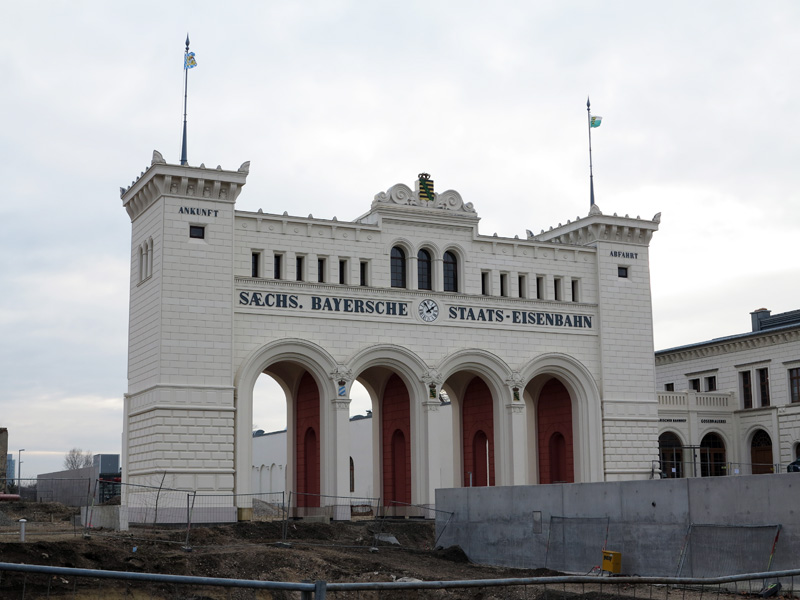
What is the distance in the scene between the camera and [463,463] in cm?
4859

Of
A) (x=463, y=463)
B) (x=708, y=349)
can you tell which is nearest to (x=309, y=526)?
(x=463, y=463)

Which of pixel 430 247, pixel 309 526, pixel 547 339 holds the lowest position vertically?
pixel 309 526

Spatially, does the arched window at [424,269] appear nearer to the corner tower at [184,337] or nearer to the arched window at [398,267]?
the arched window at [398,267]

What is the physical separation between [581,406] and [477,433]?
557 centimetres

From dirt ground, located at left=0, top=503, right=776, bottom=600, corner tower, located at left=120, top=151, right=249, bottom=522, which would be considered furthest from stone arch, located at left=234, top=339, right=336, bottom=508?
dirt ground, located at left=0, top=503, right=776, bottom=600

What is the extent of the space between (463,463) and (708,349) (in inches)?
710

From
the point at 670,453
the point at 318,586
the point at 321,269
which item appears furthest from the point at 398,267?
the point at 318,586

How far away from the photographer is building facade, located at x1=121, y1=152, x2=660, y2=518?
37406 millimetres

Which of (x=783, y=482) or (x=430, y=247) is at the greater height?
(x=430, y=247)

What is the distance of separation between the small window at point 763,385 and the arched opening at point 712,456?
3.08 meters

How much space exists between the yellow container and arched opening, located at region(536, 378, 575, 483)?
19663 mm

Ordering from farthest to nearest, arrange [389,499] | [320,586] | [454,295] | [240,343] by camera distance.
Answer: [389,499] → [454,295] → [240,343] → [320,586]

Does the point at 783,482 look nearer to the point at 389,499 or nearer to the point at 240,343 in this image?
the point at 240,343

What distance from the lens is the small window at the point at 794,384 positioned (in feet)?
174
